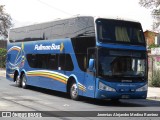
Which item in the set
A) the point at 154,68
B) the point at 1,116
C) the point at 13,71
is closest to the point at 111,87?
the point at 1,116

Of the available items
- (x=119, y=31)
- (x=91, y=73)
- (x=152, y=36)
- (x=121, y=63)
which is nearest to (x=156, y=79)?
(x=119, y=31)

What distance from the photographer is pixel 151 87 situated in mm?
26578

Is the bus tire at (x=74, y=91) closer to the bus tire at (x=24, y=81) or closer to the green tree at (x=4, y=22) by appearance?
the bus tire at (x=24, y=81)

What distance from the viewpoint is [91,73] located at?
1614 centimetres

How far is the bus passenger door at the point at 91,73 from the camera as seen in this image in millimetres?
15891

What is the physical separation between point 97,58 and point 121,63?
3.41ft

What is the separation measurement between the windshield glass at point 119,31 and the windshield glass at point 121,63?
1.68ft

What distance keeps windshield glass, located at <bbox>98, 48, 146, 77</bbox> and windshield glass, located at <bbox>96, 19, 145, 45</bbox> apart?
513mm

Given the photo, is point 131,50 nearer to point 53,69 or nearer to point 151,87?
point 53,69

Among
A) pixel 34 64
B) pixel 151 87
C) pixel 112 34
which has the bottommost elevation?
pixel 151 87

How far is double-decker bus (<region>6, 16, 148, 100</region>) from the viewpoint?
1587 cm

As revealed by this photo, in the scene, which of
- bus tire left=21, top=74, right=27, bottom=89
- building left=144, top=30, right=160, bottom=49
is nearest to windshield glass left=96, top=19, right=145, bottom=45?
bus tire left=21, top=74, right=27, bottom=89

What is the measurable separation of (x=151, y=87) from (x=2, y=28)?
51.9 metres

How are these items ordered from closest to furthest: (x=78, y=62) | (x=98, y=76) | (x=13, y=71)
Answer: (x=98, y=76) → (x=78, y=62) → (x=13, y=71)
